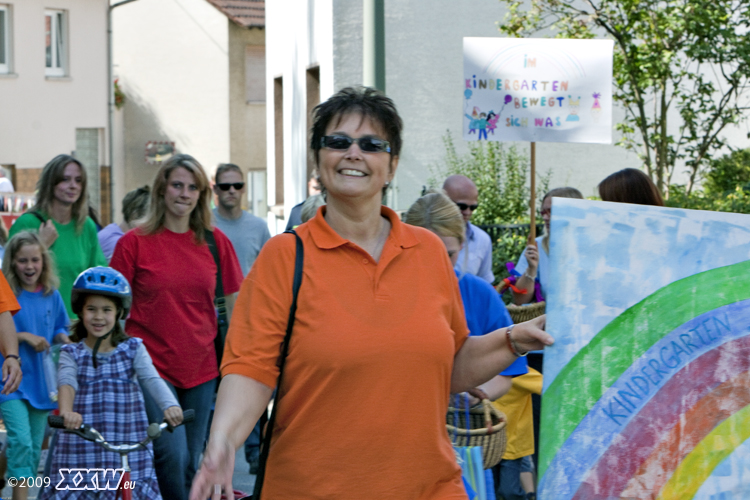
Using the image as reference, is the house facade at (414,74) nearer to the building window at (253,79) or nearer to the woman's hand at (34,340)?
the woman's hand at (34,340)

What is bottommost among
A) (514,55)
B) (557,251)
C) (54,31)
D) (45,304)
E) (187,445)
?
(187,445)

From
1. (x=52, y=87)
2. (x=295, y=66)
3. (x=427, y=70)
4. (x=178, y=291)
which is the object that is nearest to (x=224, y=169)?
(x=178, y=291)

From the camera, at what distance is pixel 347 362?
8.86 ft

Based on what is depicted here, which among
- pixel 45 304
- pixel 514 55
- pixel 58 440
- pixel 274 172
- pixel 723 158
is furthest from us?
pixel 274 172

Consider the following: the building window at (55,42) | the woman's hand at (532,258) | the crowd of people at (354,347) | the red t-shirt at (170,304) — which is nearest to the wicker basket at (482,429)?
the crowd of people at (354,347)

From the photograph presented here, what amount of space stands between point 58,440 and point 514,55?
4.54 meters

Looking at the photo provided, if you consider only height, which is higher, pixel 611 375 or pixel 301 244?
pixel 301 244

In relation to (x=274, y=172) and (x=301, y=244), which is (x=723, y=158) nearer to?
(x=274, y=172)

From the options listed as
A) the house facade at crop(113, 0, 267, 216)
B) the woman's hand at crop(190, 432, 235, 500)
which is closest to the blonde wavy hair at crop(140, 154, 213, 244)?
the woman's hand at crop(190, 432, 235, 500)

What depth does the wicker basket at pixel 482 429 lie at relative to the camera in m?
4.14

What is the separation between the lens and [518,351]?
2.97 meters

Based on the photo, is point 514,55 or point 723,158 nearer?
point 514,55

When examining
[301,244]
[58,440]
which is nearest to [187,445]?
[58,440]

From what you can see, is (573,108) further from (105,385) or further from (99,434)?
(99,434)
